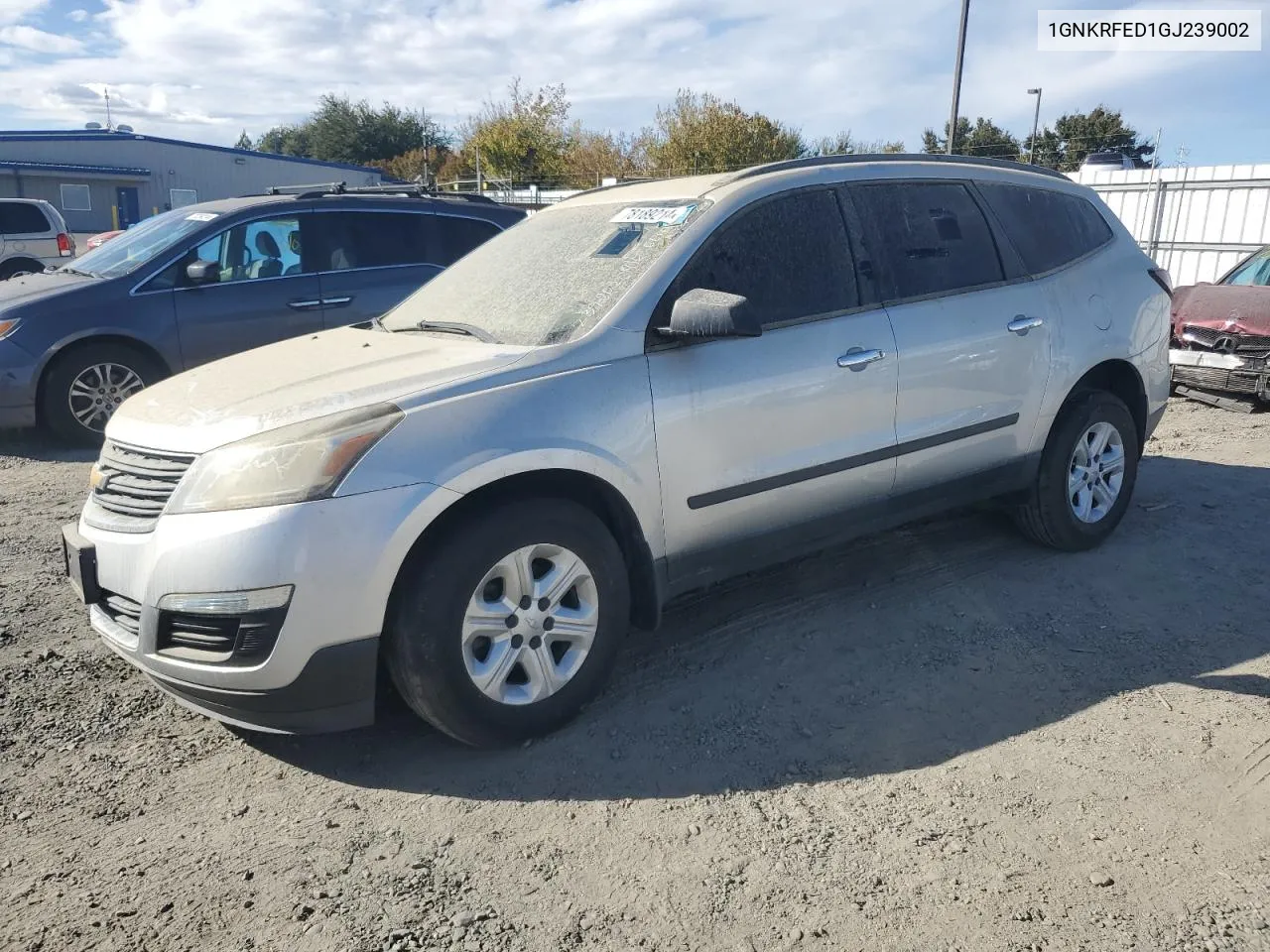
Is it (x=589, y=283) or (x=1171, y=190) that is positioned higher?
(x=1171, y=190)

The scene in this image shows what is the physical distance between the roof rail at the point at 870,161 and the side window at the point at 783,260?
6.8 inches

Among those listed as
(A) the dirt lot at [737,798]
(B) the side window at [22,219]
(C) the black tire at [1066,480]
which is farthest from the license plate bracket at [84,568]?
(B) the side window at [22,219]

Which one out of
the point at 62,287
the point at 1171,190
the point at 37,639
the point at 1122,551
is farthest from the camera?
the point at 1171,190

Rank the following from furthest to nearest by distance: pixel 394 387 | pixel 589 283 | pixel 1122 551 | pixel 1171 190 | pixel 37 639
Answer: pixel 1171 190
pixel 1122 551
pixel 37 639
pixel 589 283
pixel 394 387

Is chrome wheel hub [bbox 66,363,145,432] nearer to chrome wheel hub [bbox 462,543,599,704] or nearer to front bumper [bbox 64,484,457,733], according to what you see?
Result: front bumper [bbox 64,484,457,733]

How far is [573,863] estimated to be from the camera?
268cm

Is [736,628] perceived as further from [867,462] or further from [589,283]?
[589,283]

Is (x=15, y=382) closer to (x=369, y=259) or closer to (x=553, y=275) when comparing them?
(x=369, y=259)

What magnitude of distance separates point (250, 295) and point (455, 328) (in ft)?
14.6

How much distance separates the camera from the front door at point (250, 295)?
742 cm

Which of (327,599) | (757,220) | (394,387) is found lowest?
(327,599)

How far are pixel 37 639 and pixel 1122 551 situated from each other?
15.9 feet

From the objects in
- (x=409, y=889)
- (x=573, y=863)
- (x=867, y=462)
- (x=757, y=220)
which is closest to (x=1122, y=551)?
(x=867, y=462)

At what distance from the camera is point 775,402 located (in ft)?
12.0
